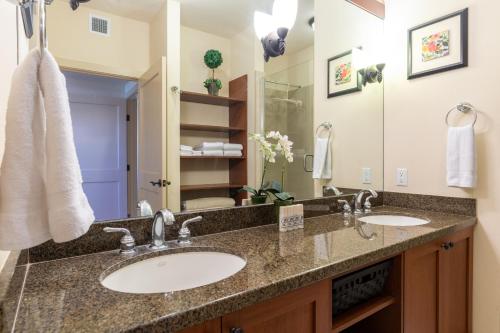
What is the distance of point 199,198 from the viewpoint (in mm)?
1301

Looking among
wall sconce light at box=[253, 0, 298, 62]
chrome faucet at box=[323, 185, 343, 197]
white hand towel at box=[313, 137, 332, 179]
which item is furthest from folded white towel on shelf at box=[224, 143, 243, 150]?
chrome faucet at box=[323, 185, 343, 197]

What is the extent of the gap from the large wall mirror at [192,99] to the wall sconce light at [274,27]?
26 millimetres

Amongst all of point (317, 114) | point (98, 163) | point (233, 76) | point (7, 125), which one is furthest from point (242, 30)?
point (7, 125)

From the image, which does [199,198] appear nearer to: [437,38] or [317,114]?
[317,114]

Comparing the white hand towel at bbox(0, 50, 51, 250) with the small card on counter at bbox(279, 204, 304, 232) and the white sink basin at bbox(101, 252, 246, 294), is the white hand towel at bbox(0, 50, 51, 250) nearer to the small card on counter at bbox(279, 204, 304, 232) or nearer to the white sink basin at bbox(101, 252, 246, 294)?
the white sink basin at bbox(101, 252, 246, 294)

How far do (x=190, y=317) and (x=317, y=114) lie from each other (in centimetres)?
153

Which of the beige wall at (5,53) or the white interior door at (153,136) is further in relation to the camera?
the white interior door at (153,136)

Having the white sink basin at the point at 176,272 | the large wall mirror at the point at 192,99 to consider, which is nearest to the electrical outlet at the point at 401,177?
the large wall mirror at the point at 192,99

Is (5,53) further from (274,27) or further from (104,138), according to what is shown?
(274,27)

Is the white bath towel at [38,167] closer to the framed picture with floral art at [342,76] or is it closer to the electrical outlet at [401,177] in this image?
the framed picture with floral art at [342,76]

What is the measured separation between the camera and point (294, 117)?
172 centimetres

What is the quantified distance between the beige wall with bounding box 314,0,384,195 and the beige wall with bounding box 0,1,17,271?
1.59 metres

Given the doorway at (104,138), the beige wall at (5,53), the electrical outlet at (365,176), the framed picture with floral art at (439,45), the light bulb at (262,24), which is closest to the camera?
the beige wall at (5,53)

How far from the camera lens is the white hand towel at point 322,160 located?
1.84 m
